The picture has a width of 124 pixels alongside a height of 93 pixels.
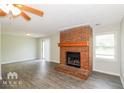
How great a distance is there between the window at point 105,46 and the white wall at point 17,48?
639 centimetres

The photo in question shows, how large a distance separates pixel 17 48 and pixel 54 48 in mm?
3174

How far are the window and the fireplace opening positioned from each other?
1.14m

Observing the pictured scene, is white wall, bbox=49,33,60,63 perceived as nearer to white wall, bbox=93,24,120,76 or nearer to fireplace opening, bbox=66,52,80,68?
fireplace opening, bbox=66,52,80,68

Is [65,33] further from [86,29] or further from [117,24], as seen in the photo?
[117,24]

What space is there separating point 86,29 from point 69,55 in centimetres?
173

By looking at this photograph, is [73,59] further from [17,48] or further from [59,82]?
[17,48]

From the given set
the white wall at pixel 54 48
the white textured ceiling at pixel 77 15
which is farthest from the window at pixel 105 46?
the white wall at pixel 54 48

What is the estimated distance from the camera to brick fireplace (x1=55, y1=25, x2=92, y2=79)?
4228 mm

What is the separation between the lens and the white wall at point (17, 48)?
7.24 meters

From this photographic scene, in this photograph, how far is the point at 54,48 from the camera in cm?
793

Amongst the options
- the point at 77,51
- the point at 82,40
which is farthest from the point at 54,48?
the point at 82,40

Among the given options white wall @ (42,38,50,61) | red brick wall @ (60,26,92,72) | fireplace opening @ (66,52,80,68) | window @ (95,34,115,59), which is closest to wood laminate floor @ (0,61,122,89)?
red brick wall @ (60,26,92,72)

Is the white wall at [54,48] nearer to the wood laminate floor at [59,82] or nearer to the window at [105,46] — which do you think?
the window at [105,46]
